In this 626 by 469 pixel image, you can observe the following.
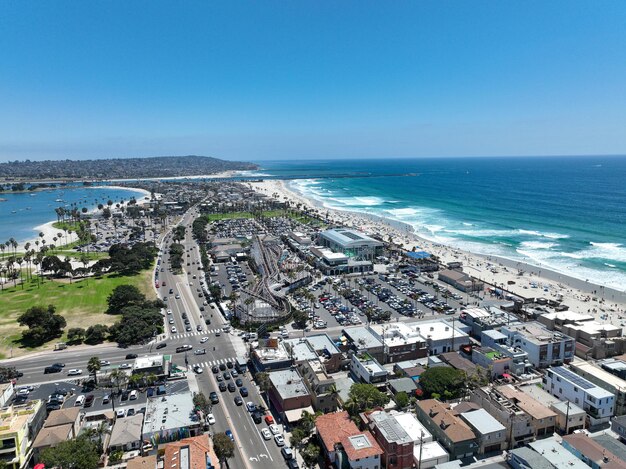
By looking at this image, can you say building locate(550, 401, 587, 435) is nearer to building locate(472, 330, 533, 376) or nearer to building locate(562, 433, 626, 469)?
building locate(562, 433, 626, 469)

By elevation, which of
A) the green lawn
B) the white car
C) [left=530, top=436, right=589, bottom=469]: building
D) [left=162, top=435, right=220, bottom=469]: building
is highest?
[left=162, top=435, right=220, bottom=469]: building

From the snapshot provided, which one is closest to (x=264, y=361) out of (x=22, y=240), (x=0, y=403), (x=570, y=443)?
(x=0, y=403)

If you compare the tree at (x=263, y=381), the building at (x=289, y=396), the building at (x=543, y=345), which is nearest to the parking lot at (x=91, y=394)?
the tree at (x=263, y=381)

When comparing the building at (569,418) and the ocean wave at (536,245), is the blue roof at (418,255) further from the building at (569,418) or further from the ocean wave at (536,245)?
the building at (569,418)

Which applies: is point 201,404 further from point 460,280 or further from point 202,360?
point 460,280

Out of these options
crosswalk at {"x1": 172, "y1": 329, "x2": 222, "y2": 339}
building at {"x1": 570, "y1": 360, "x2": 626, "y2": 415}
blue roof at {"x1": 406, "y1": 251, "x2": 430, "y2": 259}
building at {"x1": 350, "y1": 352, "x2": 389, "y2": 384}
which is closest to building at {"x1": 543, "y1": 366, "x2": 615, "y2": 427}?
building at {"x1": 570, "y1": 360, "x2": 626, "y2": 415}

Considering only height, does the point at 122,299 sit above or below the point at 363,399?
above

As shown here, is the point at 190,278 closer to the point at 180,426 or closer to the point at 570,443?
the point at 180,426

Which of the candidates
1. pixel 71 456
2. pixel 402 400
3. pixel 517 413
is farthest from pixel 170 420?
pixel 517 413
